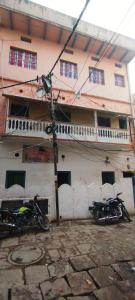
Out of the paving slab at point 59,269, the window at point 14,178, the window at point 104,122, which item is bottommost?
the paving slab at point 59,269

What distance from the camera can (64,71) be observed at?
11742 mm

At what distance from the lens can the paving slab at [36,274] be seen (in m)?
3.77

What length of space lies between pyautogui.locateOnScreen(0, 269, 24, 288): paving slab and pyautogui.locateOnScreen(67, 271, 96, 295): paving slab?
101cm

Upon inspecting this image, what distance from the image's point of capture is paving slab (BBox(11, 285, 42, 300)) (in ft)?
10.7

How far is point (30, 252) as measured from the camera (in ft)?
16.5

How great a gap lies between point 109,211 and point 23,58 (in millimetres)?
9697

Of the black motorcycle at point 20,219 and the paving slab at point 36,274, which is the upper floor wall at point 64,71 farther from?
the paving slab at point 36,274

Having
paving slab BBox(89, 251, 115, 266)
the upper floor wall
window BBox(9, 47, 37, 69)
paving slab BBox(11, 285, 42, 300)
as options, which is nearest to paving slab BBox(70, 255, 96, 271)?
paving slab BBox(89, 251, 115, 266)

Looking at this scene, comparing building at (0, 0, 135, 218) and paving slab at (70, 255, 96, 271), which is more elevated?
building at (0, 0, 135, 218)

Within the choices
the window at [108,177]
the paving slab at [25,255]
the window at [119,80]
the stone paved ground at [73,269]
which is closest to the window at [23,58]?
the window at [119,80]

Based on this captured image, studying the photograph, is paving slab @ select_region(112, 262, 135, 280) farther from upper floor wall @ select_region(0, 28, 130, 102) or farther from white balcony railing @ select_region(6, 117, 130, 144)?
upper floor wall @ select_region(0, 28, 130, 102)

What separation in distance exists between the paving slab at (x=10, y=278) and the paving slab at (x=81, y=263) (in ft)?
4.06

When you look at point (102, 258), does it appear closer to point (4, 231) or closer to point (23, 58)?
point (4, 231)

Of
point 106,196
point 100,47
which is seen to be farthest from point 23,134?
point 100,47
